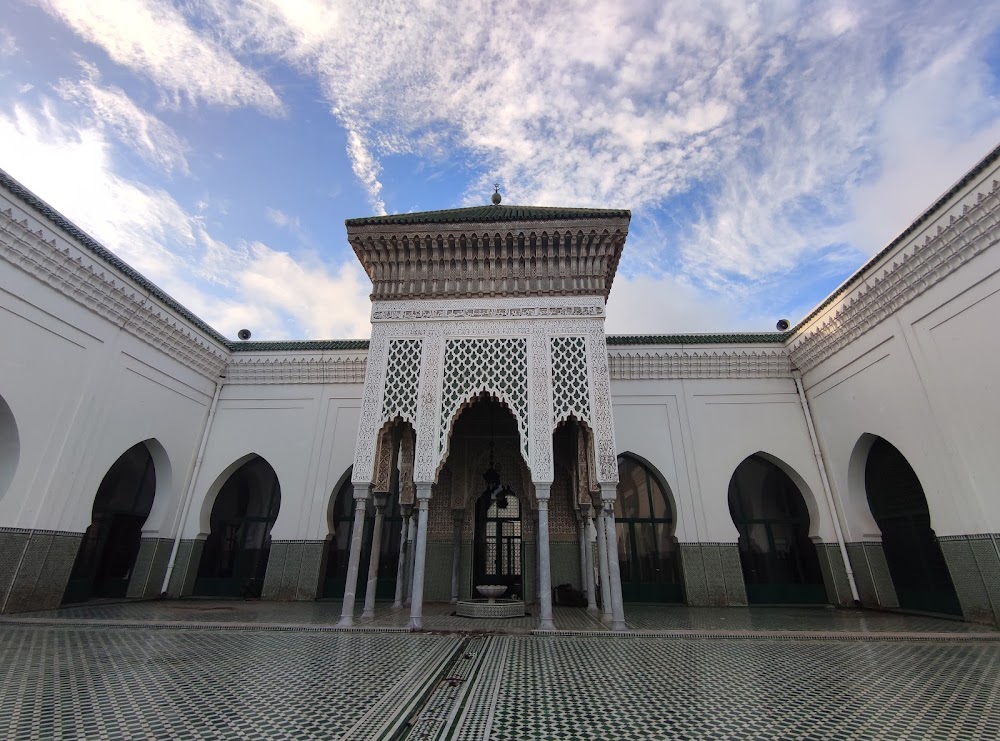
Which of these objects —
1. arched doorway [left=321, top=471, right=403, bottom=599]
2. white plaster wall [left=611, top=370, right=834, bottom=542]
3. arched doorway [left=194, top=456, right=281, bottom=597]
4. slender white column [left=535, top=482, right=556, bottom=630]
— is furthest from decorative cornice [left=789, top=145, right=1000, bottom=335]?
arched doorway [left=194, top=456, right=281, bottom=597]

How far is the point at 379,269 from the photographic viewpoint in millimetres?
5371

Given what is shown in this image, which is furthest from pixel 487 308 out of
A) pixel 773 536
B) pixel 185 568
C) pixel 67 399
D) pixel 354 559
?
pixel 185 568

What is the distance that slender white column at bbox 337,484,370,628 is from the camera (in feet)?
14.1

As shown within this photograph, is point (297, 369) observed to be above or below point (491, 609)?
above

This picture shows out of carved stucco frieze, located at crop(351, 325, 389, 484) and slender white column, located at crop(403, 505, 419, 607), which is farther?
slender white column, located at crop(403, 505, 419, 607)

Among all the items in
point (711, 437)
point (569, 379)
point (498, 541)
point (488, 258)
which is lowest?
point (498, 541)

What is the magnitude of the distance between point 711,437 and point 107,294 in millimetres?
7613

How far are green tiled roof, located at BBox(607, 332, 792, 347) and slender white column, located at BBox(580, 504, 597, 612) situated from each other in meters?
2.57

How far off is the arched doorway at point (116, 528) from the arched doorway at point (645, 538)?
648 cm

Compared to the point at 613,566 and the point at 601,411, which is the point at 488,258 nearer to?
the point at 601,411

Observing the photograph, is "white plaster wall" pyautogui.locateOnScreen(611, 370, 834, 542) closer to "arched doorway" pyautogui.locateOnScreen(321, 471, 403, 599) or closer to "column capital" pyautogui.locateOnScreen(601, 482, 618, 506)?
"column capital" pyautogui.locateOnScreen(601, 482, 618, 506)

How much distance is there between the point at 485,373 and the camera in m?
4.99

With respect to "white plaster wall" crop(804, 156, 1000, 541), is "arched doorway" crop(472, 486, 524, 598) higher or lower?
lower

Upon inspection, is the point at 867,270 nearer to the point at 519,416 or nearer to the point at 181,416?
the point at 519,416
